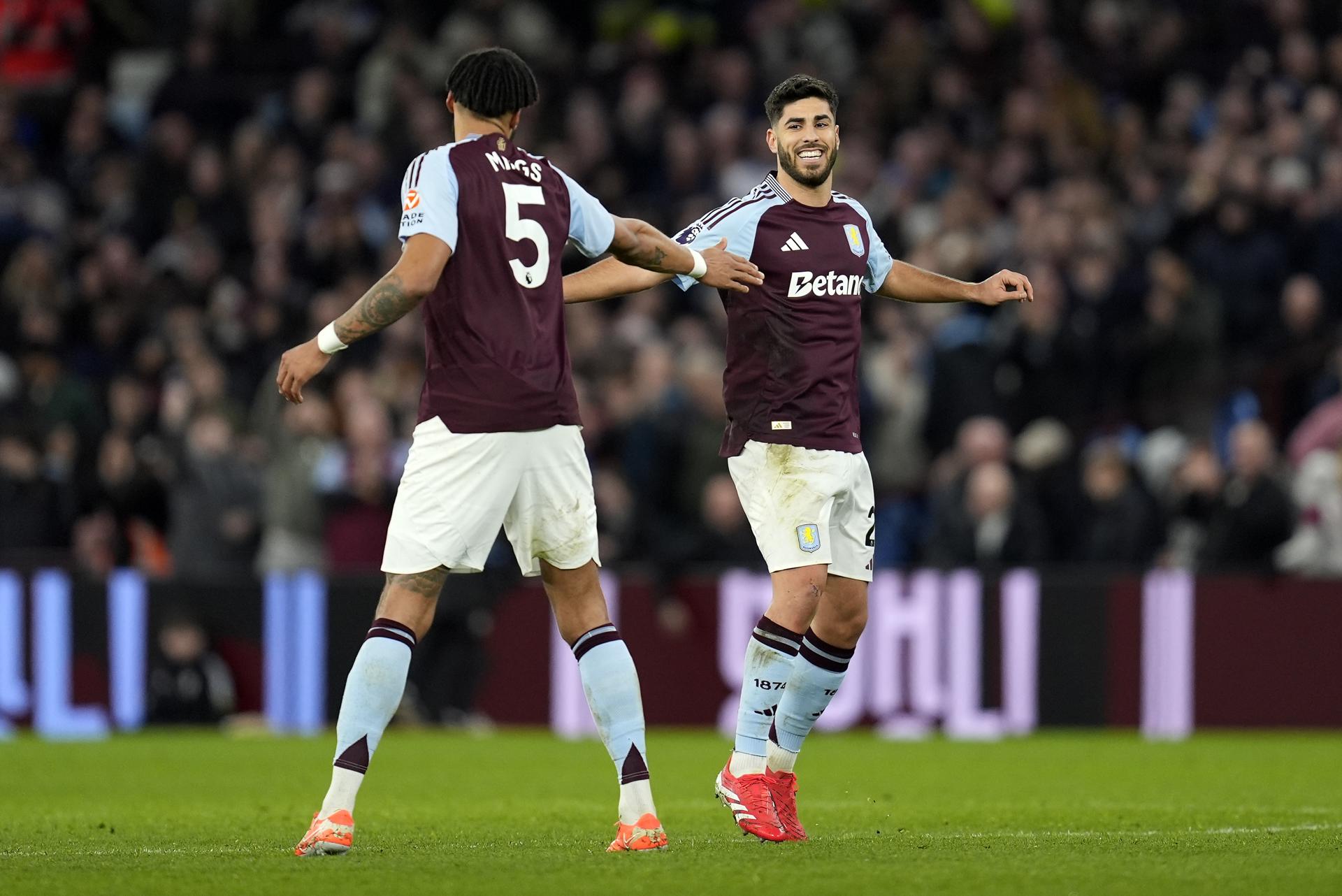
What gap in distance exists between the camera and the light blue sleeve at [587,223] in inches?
281

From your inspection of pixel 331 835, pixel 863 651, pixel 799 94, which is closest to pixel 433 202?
pixel 799 94

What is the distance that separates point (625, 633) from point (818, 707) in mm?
6847

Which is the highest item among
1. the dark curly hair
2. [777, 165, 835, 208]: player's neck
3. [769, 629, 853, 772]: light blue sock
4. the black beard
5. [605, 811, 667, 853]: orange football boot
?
the dark curly hair

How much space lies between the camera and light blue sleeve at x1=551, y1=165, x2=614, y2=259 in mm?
7133

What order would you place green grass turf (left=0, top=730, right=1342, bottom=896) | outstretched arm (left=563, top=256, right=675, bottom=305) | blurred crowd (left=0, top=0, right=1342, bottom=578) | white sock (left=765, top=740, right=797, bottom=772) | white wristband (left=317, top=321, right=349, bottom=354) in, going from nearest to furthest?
green grass turf (left=0, top=730, right=1342, bottom=896) → white wristband (left=317, top=321, right=349, bottom=354) → outstretched arm (left=563, top=256, right=675, bottom=305) → white sock (left=765, top=740, right=797, bottom=772) → blurred crowd (left=0, top=0, right=1342, bottom=578)

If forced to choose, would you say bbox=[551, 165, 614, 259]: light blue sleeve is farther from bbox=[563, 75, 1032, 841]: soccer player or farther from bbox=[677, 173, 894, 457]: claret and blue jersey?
bbox=[677, 173, 894, 457]: claret and blue jersey

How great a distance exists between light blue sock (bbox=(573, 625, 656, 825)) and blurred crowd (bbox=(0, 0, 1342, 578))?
310 inches

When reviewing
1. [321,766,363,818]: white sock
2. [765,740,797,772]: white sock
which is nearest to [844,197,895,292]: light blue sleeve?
[765,740,797,772]: white sock

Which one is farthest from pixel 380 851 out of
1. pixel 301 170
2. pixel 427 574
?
pixel 301 170

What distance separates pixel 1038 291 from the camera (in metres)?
15.8

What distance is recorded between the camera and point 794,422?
7.77 metres

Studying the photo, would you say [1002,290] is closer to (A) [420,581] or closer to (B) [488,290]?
(B) [488,290]

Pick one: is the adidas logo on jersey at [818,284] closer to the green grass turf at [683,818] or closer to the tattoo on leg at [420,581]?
the tattoo on leg at [420,581]

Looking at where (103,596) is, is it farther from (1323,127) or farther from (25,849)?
(1323,127)
